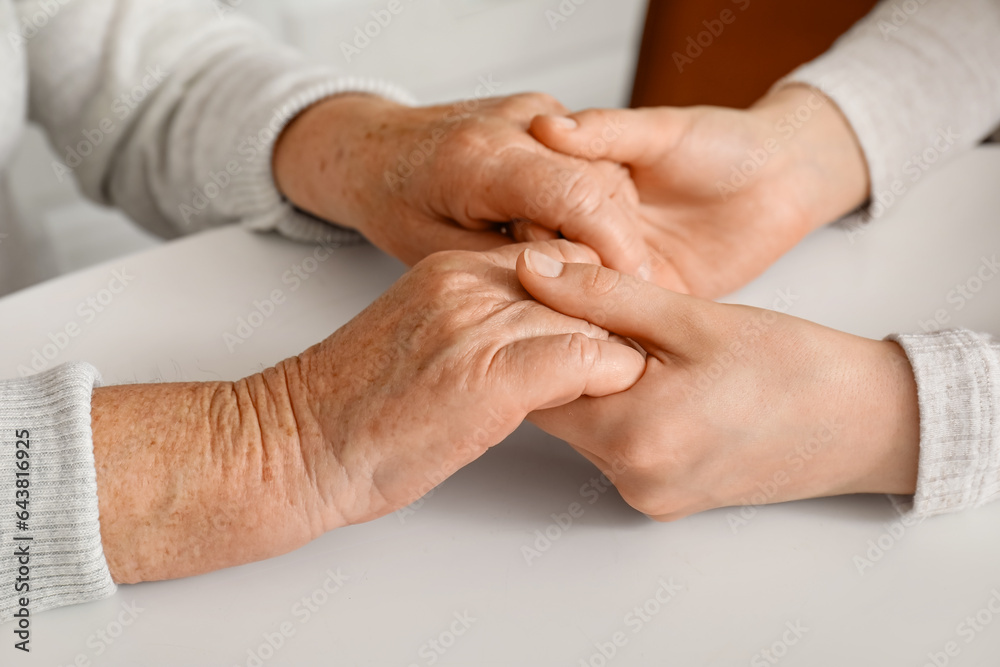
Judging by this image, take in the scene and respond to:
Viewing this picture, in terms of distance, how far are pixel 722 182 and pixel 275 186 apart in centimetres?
51

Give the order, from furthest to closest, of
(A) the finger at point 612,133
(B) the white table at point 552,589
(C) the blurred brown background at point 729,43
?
(C) the blurred brown background at point 729,43, (A) the finger at point 612,133, (B) the white table at point 552,589

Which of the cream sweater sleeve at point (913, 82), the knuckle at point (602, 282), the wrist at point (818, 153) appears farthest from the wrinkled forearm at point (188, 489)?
the cream sweater sleeve at point (913, 82)

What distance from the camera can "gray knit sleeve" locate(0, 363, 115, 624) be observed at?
21.0 inches

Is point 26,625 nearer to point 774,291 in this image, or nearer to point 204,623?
point 204,623

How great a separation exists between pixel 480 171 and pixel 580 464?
292mm

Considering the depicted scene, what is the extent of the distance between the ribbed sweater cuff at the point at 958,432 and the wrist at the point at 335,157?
55 cm

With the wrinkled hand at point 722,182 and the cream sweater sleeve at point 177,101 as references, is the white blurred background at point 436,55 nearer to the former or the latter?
the cream sweater sleeve at point 177,101

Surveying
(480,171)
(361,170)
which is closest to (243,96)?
(361,170)

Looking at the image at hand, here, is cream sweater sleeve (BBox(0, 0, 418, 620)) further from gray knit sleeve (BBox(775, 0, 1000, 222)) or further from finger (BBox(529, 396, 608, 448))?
gray knit sleeve (BBox(775, 0, 1000, 222))

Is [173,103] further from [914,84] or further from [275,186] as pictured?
[914,84]

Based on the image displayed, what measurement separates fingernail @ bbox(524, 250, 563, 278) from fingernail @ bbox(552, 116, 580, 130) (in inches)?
7.2

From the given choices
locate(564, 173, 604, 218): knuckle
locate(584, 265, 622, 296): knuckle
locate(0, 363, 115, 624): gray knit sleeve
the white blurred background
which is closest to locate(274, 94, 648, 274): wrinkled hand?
locate(564, 173, 604, 218): knuckle

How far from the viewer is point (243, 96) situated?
94 centimetres

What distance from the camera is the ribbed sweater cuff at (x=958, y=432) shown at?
594 mm
